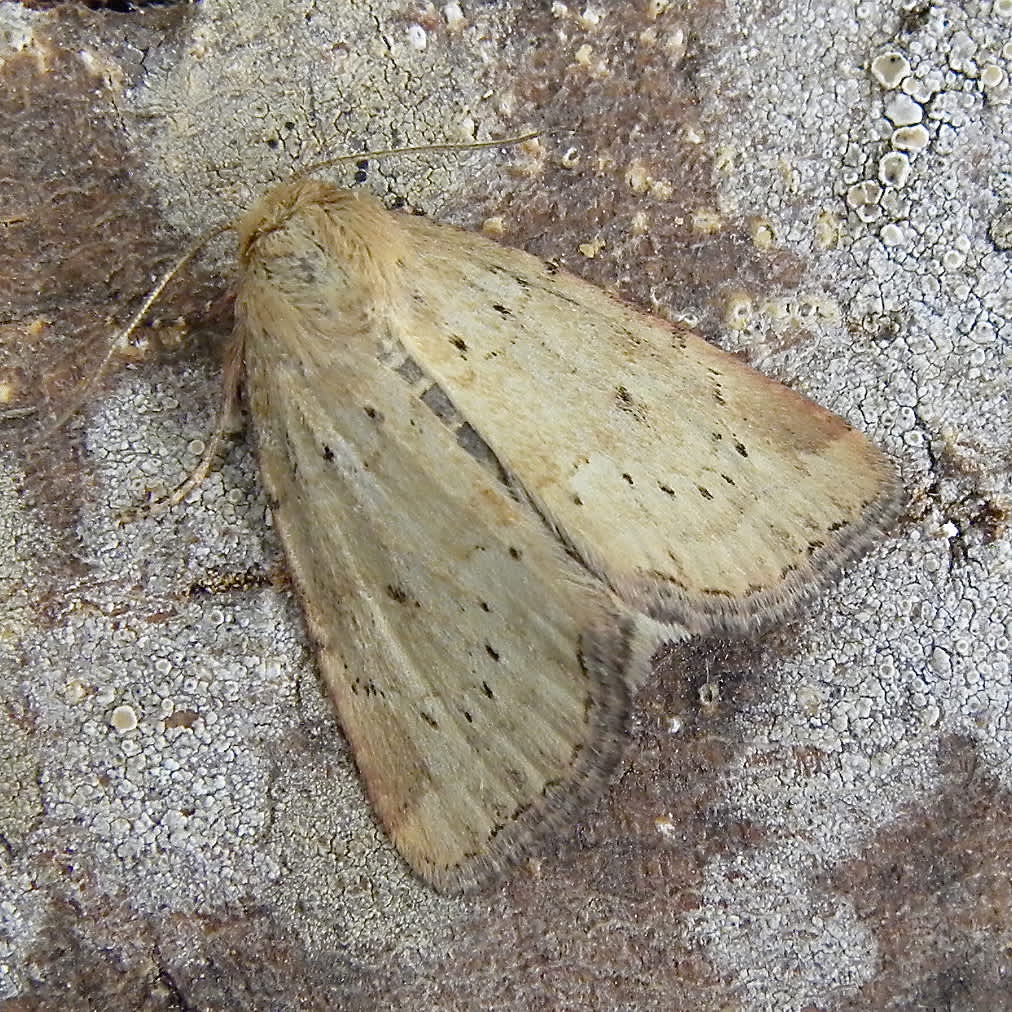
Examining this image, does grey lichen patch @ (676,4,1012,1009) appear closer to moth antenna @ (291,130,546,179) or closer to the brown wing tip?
the brown wing tip

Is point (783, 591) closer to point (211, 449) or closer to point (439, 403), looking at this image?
point (439, 403)

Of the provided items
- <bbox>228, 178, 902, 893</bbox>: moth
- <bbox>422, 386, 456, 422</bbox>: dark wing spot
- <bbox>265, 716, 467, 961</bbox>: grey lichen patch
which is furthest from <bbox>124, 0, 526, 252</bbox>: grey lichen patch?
<bbox>265, 716, 467, 961</bbox>: grey lichen patch

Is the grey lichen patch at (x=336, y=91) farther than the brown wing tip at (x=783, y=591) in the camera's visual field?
Yes

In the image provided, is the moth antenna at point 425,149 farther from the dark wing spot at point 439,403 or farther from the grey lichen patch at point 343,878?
the grey lichen patch at point 343,878

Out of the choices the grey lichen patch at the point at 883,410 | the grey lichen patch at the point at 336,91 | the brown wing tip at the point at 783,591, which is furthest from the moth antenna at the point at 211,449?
the grey lichen patch at the point at 883,410

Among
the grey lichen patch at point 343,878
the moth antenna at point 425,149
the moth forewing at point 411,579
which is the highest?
the moth antenna at point 425,149

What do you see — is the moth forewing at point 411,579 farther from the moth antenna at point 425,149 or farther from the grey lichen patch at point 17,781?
the grey lichen patch at point 17,781

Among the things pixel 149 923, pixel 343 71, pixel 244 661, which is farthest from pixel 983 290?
pixel 149 923

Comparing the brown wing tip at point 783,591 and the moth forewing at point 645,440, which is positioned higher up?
the moth forewing at point 645,440
